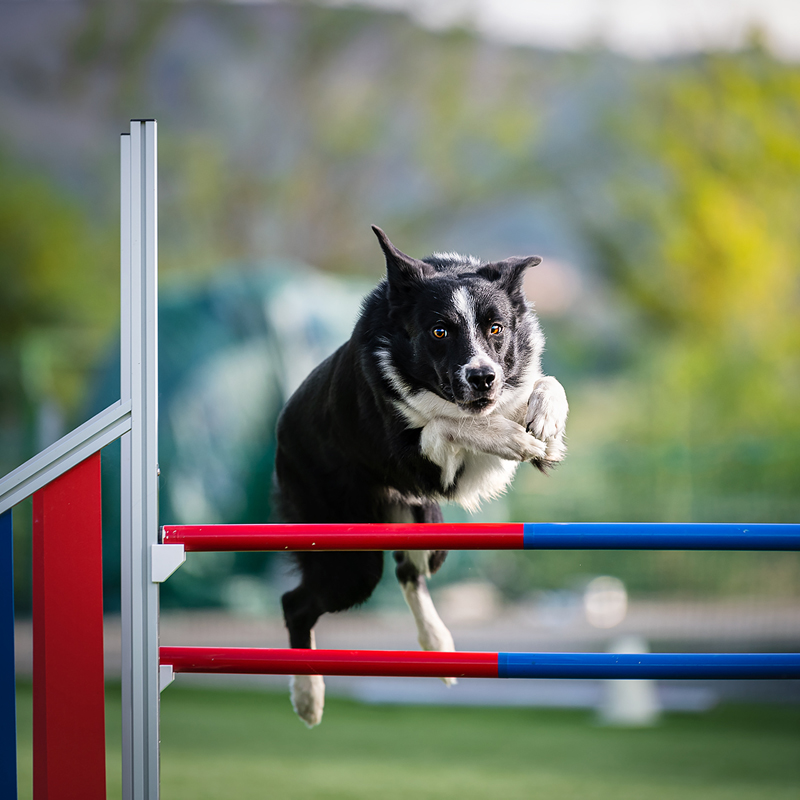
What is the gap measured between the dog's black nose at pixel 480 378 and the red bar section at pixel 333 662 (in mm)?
562

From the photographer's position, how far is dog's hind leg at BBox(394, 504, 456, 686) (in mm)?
2346

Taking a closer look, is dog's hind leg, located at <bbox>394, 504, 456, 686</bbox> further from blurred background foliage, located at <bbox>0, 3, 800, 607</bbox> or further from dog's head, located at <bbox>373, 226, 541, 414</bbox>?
blurred background foliage, located at <bbox>0, 3, 800, 607</bbox>

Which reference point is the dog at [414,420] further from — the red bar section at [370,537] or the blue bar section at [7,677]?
the blue bar section at [7,677]

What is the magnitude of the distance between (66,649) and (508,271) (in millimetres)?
1284

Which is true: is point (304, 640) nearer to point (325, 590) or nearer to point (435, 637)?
point (325, 590)

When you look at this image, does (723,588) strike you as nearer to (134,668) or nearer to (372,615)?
(372,615)

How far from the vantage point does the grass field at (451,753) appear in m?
4.57

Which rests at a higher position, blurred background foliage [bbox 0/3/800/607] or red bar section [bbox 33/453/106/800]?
blurred background foliage [bbox 0/3/800/607]

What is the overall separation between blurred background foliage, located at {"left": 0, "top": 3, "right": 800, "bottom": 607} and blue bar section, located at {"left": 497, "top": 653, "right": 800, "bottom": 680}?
933 centimetres

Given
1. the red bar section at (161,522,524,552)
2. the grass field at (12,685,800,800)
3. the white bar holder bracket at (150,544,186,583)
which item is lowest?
the grass field at (12,685,800,800)

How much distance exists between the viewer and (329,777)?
15.6 feet

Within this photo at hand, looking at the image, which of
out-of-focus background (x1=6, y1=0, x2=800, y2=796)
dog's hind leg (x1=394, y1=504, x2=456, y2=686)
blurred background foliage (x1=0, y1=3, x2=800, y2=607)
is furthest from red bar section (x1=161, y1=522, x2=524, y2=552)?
blurred background foliage (x1=0, y1=3, x2=800, y2=607)

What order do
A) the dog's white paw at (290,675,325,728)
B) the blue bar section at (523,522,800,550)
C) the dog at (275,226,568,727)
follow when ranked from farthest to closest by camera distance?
the dog's white paw at (290,675,325,728), the dog at (275,226,568,727), the blue bar section at (523,522,800,550)

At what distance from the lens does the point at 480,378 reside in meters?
1.90
